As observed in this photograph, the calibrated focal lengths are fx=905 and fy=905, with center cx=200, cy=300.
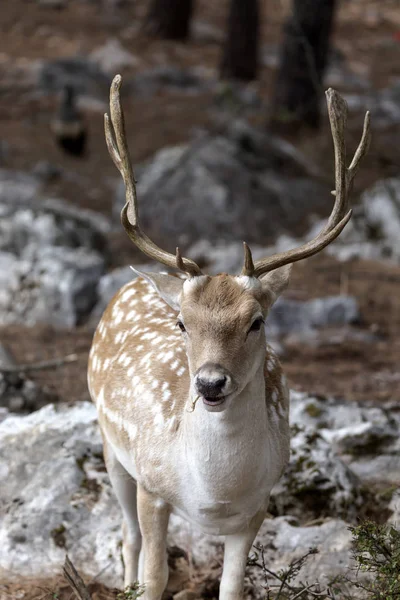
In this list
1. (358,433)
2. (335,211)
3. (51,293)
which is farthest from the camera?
(51,293)

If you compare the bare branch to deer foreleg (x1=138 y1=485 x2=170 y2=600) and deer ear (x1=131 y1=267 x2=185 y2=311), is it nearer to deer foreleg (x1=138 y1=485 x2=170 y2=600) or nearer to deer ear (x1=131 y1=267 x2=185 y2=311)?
deer foreleg (x1=138 y1=485 x2=170 y2=600)

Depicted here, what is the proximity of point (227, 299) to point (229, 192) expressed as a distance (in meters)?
7.87

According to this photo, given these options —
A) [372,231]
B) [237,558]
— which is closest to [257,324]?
[237,558]

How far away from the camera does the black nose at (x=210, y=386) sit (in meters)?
3.16

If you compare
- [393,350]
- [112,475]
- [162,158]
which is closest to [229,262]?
[393,350]

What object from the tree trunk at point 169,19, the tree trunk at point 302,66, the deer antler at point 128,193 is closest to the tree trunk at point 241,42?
the tree trunk at point 169,19

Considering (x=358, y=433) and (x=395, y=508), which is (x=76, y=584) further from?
(x=358, y=433)

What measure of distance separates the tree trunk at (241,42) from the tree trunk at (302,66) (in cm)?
286

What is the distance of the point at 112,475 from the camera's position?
4.41 metres

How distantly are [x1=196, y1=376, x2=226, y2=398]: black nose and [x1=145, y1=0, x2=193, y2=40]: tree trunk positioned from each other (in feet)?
53.3

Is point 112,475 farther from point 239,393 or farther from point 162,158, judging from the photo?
point 162,158

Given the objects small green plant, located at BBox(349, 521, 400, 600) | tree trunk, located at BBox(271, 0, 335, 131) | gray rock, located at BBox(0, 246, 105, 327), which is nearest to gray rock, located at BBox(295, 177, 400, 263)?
tree trunk, located at BBox(271, 0, 335, 131)

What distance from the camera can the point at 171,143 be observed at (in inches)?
549

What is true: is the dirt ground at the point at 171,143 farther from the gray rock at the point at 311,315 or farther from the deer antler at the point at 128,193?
the deer antler at the point at 128,193
